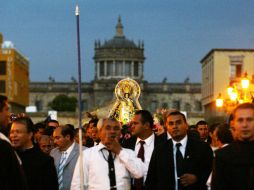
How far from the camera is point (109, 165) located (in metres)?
8.96

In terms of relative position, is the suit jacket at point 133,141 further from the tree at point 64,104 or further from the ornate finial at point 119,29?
the ornate finial at point 119,29

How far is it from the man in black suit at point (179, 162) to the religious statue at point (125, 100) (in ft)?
23.5

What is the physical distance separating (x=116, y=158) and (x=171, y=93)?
129 metres

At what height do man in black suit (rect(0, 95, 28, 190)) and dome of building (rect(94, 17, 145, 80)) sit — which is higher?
dome of building (rect(94, 17, 145, 80))

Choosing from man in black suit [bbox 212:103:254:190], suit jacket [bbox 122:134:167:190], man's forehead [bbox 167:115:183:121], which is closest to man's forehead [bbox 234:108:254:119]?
man in black suit [bbox 212:103:254:190]

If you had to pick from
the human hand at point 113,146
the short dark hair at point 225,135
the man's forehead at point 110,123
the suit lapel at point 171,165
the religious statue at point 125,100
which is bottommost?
the suit lapel at point 171,165

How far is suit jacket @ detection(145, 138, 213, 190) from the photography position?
917 cm

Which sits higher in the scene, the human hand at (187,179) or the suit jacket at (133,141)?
the suit jacket at (133,141)

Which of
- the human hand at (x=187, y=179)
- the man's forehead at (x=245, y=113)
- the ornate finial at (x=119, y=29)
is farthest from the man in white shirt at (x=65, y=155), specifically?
the ornate finial at (x=119, y=29)

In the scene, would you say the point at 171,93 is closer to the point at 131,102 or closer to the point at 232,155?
the point at 131,102

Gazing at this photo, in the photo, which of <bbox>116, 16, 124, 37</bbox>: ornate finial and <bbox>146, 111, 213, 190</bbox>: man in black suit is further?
<bbox>116, 16, 124, 37</bbox>: ornate finial

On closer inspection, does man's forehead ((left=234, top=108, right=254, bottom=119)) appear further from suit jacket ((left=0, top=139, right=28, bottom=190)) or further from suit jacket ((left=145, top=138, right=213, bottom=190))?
suit jacket ((left=145, top=138, right=213, bottom=190))

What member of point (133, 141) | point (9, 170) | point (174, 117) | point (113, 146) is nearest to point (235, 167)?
point (9, 170)

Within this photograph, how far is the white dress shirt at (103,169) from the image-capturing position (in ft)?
29.2
